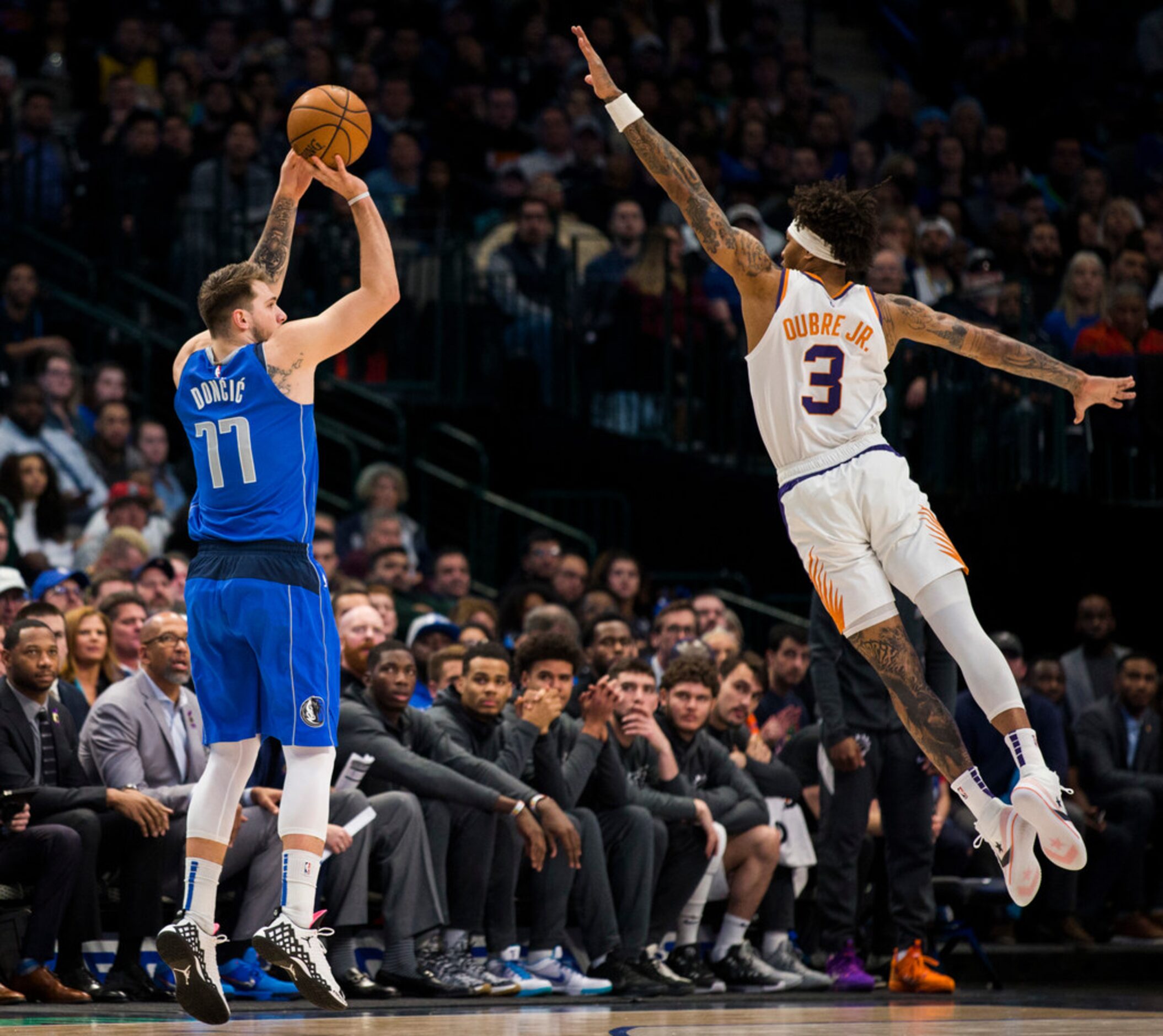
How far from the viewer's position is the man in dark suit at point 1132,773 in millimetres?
11867

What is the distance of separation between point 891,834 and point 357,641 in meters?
2.97

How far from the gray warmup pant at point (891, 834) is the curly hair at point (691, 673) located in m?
0.88

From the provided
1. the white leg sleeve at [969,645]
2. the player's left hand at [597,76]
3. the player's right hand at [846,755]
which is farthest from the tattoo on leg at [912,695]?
the player's right hand at [846,755]

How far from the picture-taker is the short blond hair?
6.65 metres

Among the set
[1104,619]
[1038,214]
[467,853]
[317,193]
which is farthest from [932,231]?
[467,853]

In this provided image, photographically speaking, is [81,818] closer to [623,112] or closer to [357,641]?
[357,641]

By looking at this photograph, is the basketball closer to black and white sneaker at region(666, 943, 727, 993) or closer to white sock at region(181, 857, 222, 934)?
white sock at region(181, 857, 222, 934)

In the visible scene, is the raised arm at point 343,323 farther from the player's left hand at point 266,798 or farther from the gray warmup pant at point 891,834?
the gray warmup pant at point 891,834

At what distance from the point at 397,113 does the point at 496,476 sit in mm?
3419

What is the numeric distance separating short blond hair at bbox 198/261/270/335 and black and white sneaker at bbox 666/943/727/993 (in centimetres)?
467

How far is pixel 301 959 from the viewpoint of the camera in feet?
20.5

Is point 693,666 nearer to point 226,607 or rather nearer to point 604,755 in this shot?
point 604,755

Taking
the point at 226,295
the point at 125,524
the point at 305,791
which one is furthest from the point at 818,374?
the point at 125,524

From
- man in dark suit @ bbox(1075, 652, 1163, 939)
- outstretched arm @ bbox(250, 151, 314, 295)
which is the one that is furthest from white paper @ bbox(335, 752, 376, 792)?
man in dark suit @ bbox(1075, 652, 1163, 939)
